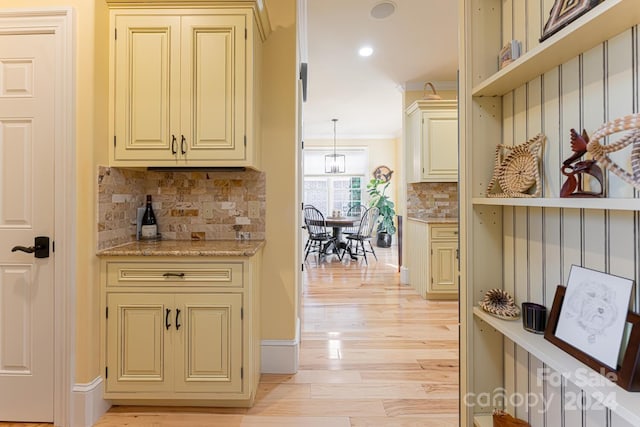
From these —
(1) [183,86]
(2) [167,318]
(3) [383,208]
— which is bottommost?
(2) [167,318]

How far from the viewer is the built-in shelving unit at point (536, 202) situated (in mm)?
842

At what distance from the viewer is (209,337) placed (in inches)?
69.6

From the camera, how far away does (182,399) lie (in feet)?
5.87

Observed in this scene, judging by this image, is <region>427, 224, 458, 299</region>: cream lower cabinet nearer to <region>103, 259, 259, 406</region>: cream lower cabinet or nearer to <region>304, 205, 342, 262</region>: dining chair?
<region>304, 205, 342, 262</region>: dining chair

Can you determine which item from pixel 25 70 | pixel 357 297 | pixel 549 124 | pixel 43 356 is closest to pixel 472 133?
pixel 549 124

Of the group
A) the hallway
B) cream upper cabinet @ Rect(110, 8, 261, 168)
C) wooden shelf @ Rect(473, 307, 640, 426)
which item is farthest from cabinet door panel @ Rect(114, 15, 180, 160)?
wooden shelf @ Rect(473, 307, 640, 426)

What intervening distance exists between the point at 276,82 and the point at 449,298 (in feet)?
10.3

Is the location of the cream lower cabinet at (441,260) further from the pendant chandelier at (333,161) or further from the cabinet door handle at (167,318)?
the pendant chandelier at (333,161)

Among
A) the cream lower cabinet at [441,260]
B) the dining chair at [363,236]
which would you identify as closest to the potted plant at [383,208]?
the dining chair at [363,236]

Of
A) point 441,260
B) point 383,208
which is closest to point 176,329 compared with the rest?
point 441,260

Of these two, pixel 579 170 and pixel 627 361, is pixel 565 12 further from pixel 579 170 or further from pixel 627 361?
pixel 627 361

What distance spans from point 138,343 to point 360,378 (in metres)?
1.39

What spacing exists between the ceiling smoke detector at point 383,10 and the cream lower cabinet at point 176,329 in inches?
104

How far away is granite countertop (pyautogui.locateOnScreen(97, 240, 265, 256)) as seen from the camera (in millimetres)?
1761
